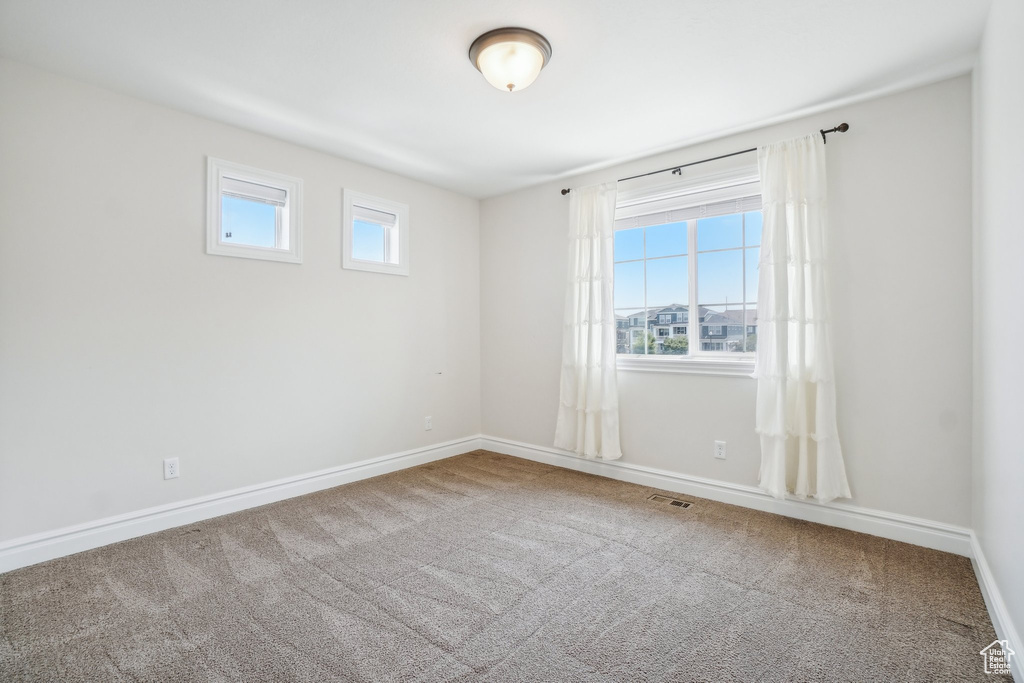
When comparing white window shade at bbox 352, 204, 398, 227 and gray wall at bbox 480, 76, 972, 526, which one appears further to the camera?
white window shade at bbox 352, 204, 398, 227

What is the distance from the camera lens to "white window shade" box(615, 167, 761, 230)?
10.8 feet

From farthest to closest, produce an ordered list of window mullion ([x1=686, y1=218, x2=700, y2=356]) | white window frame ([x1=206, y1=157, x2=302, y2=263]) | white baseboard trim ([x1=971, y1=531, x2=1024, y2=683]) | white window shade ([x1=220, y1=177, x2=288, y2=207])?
window mullion ([x1=686, y1=218, x2=700, y2=356]), white window shade ([x1=220, y1=177, x2=288, y2=207]), white window frame ([x1=206, y1=157, x2=302, y2=263]), white baseboard trim ([x1=971, y1=531, x2=1024, y2=683])

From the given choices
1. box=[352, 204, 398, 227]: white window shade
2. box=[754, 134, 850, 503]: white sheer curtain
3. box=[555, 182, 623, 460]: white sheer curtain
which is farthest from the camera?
box=[352, 204, 398, 227]: white window shade

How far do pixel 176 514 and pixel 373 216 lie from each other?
103 inches

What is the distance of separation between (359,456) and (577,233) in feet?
8.67

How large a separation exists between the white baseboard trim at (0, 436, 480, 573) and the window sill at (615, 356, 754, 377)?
2.11 metres

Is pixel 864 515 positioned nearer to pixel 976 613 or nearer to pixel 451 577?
pixel 976 613

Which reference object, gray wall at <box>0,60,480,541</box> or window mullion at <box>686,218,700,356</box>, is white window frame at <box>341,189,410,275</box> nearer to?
gray wall at <box>0,60,480,541</box>

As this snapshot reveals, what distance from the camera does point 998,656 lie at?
1709mm

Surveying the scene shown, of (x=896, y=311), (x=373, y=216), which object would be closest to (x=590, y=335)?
(x=896, y=311)

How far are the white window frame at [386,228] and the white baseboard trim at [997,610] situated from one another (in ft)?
13.5

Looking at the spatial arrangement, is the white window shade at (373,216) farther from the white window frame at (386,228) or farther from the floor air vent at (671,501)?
the floor air vent at (671,501)

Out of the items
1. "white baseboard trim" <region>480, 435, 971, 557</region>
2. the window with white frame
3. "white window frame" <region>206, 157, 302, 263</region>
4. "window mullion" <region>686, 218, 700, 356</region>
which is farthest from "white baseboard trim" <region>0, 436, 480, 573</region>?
"window mullion" <region>686, 218, 700, 356</region>

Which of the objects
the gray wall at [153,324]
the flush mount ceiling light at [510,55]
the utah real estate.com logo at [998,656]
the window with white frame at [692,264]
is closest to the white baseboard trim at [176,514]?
the gray wall at [153,324]
